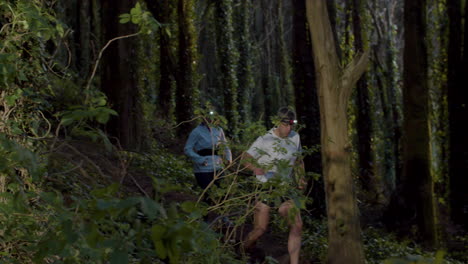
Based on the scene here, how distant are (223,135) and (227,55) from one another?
17.3 metres

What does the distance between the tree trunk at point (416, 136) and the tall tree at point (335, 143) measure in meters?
8.01

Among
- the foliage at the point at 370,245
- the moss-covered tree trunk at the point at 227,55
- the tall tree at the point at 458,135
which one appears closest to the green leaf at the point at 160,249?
the foliage at the point at 370,245

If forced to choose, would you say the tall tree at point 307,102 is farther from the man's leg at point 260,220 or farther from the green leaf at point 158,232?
the green leaf at point 158,232

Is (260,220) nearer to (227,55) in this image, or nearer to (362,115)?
(362,115)

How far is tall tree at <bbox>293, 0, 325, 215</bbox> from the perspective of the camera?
15695mm

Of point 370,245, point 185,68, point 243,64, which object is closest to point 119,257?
point 370,245

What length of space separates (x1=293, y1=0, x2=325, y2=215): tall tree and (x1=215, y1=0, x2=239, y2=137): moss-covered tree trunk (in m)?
10.5

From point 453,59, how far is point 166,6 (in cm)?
972

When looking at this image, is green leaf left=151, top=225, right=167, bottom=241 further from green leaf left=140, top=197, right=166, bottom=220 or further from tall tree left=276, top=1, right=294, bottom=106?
tall tree left=276, top=1, right=294, bottom=106

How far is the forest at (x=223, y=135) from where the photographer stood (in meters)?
4.50

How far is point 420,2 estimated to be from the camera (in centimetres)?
1686

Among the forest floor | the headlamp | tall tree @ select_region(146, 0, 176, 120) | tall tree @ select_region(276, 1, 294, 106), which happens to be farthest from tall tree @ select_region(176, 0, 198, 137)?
the headlamp

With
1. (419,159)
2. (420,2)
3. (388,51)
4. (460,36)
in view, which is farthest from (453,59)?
(388,51)

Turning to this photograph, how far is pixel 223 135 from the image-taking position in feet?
33.3
